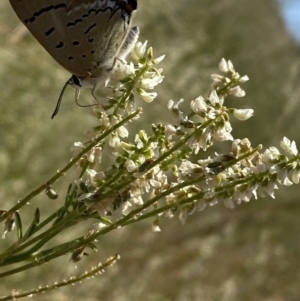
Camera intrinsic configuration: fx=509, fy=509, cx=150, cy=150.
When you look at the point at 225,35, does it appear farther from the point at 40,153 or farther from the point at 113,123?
the point at 113,123

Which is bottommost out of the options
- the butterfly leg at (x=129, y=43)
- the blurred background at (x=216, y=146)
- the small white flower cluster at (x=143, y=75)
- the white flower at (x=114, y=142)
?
the white flower at (x=114, y=142)

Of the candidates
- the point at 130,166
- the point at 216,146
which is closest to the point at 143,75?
the point at 130,166

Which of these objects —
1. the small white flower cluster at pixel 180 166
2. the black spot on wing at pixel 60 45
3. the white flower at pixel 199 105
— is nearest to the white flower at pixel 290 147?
the small white flower cluster at pixel 180 166

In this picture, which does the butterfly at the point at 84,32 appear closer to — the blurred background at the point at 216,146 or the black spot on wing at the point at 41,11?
the black spot on wing at the point at 41,11

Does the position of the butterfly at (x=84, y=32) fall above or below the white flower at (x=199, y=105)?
above

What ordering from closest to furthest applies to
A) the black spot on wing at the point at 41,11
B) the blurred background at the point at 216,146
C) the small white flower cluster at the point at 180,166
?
the small white flower cluster at the point at 180,166, the black spot on wing at the point at 41,11, the blurred background at the point at 216,146

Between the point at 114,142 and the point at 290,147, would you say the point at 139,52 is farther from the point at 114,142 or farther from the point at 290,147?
the point at 290,147

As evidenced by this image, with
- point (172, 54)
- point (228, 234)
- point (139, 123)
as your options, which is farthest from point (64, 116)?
point (228, 234)
